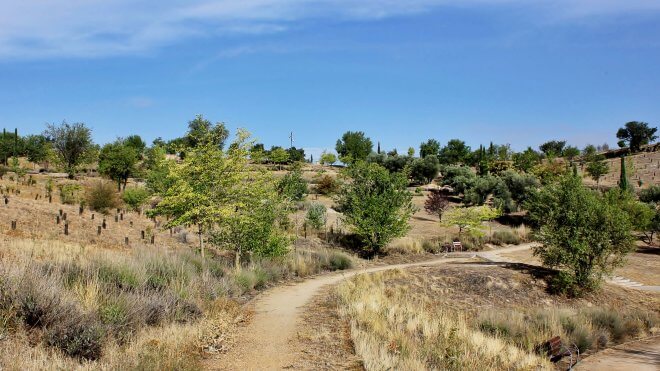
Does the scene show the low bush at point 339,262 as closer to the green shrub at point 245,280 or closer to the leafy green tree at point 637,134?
the green shrub at point 245,280

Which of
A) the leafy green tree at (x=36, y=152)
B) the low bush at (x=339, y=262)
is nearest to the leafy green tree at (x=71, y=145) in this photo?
the leafy green tree at (x=36, y=152)

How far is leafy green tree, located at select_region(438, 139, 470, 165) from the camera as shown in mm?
106250

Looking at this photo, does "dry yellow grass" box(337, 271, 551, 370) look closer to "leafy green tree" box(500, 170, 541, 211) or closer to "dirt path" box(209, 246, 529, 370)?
"dirt path" box(209, 246, 529, 370)

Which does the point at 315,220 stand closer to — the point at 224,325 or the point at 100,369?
the point at 224,325

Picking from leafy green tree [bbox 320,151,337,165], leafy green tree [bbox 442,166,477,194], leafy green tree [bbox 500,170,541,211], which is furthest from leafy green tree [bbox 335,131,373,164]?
leafy green tree [bbox 500,170,541,211]

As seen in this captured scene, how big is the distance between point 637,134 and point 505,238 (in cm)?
10708

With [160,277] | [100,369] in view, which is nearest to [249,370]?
[100,369]

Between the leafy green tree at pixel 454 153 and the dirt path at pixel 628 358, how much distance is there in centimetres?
8889

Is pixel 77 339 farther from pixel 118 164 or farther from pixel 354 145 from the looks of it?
pixel 354 145

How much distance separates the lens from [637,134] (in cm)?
12450

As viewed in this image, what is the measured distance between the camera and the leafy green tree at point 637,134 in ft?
407

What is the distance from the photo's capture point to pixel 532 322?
1698cm

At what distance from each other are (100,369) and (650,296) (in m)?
25.3

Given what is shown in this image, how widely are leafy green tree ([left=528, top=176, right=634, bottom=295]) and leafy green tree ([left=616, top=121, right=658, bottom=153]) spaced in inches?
4785
